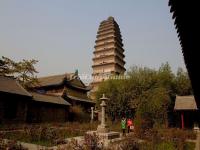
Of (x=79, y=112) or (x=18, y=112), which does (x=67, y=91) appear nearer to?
(x=79, y=112)

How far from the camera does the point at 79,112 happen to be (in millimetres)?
34125

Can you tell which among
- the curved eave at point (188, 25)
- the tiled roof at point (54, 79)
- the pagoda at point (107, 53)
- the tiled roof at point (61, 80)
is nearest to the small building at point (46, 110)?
the tiled roof at point (61, 80)

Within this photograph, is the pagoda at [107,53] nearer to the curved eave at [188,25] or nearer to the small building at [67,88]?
the small building at [67,88]

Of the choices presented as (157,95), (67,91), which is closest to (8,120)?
(67,91)

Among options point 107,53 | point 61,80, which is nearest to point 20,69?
point 61,80

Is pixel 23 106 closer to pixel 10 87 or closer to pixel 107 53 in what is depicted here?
pixel 10 87

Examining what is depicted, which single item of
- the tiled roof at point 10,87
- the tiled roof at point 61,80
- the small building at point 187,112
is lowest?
the small building at point 187,112

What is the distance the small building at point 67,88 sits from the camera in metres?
36.0

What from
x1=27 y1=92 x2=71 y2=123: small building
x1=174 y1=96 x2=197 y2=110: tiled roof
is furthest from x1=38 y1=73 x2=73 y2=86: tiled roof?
x1=174 y1=96 x2=197 y2=110: tiled roof

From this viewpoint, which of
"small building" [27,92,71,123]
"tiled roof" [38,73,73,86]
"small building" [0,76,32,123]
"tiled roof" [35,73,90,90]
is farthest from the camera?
"tiled roof" [38,73,73,86]

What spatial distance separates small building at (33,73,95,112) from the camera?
1419 inches

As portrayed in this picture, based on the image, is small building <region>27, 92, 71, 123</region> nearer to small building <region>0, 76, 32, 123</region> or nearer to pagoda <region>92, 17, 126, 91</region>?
small building <region>0, 76, 32, 123</region>

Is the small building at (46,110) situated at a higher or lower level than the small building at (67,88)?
lower

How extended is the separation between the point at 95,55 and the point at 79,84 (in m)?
23.8
